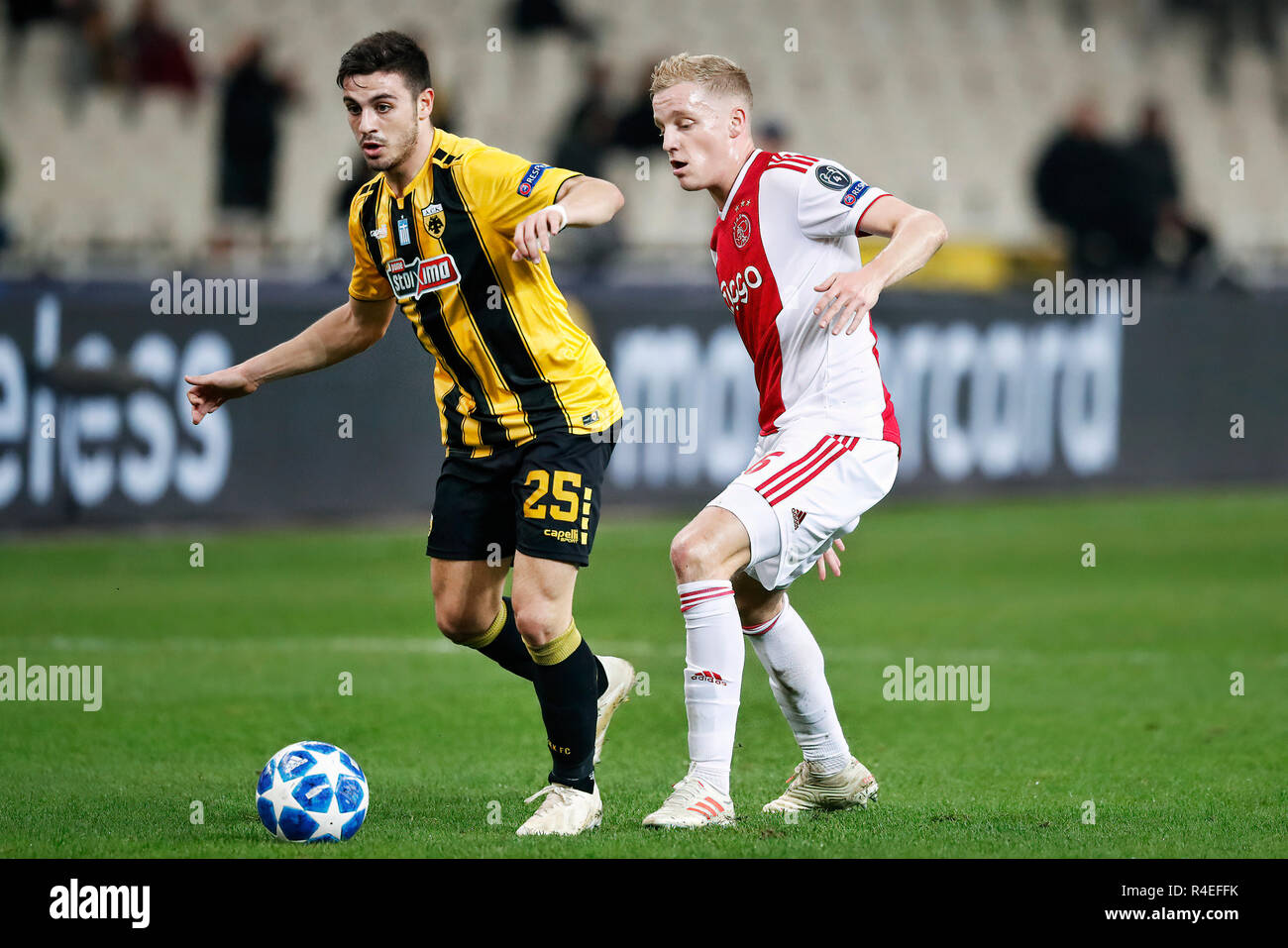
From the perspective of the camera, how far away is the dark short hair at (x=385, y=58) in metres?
5.25

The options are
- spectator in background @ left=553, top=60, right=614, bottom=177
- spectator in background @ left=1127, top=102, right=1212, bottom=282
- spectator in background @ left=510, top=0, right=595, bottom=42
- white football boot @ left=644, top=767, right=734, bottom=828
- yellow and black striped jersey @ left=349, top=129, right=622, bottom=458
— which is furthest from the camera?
spectator in background @ left=510, top=0, right=595, bottom=42

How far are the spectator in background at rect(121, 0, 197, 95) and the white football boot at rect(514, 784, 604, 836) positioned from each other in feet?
40.0

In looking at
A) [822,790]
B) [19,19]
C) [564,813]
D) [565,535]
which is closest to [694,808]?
[564,813]

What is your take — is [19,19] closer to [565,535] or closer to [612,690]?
[612,690]

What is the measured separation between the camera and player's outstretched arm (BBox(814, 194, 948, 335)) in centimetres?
482

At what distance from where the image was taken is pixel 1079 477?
49.9ft

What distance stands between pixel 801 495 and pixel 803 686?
0.65m

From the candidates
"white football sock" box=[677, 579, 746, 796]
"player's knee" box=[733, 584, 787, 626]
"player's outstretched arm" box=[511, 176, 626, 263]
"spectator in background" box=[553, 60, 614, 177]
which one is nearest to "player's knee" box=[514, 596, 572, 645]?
"white football sock" box=[677, 579, 746, 796]

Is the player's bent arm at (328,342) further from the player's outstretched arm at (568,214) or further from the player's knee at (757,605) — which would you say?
the player's knee at (757,605)

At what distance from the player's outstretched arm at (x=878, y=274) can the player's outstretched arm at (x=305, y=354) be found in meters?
1.69

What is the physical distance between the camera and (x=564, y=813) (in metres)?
5.06

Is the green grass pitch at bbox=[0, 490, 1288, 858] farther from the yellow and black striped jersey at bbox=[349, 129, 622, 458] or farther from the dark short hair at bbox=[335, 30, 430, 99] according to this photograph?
the dark short hair at bbox=[335, 30, 430, 99]

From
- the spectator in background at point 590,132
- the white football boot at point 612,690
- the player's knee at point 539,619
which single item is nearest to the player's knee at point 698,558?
the player's knee at point 539,619
